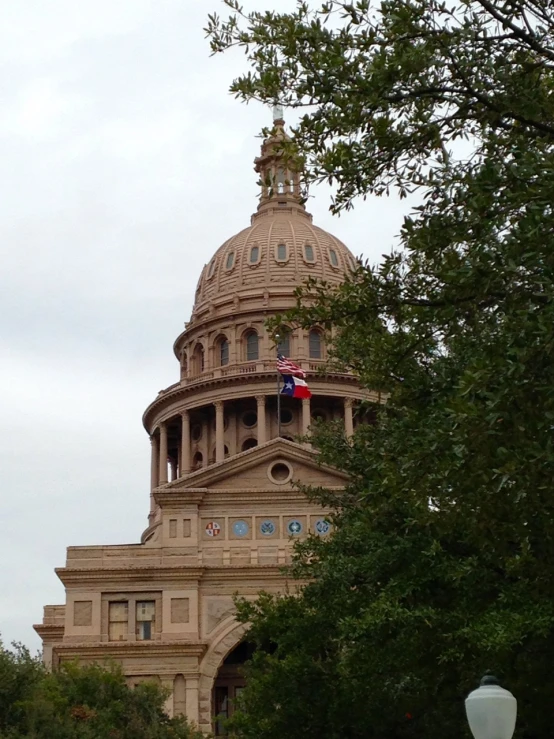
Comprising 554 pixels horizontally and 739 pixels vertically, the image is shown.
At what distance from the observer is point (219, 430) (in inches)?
3597

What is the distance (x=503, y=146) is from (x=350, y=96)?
2323mm

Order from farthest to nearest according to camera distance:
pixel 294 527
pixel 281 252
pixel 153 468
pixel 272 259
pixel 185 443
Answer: pixel 281 252 → pixel 272 259 → pixel 153 468 → pixel 185 443 → pixel 294 527

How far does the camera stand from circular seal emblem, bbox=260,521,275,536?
226ft

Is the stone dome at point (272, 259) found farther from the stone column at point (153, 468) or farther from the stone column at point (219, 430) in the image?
the stone column at point (153, 468)

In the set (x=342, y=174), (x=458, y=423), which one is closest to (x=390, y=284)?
(x=342, y=174)

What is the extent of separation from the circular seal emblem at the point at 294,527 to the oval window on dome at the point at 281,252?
34190 mm

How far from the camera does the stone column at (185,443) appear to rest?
9219 centimetres

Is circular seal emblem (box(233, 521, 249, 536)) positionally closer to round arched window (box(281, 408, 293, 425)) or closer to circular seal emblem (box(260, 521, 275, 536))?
circular seal emblem (box(260, 521, 275, 536))

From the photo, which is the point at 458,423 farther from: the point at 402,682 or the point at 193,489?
the point at 193,489

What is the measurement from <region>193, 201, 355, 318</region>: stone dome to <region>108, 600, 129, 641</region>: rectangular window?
114ft

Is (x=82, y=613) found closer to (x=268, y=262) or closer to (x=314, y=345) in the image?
(x=314, y=345)

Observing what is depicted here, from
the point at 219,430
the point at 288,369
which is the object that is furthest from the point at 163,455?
the point at 288,369

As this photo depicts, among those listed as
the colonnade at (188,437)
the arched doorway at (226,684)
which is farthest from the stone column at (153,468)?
the arched doorway at (226,684)

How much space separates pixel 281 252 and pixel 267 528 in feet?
116
